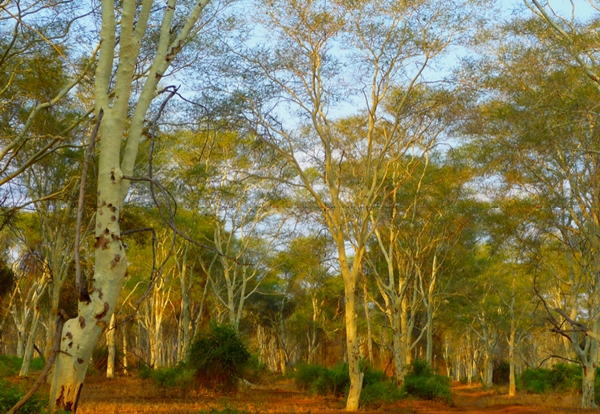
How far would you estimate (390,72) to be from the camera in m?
14.0

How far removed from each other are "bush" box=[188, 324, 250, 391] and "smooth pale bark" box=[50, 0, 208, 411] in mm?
13639

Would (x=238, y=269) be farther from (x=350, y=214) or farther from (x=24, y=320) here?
(x=350, y=214)

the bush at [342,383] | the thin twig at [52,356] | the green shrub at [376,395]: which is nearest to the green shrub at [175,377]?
the bush at [342,383]

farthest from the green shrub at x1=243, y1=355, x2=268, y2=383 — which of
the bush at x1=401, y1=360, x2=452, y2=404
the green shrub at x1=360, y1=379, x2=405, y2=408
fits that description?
the bush at x1=401, y1=360, x2=452, y2=404

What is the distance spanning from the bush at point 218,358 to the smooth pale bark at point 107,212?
13639 millimetres

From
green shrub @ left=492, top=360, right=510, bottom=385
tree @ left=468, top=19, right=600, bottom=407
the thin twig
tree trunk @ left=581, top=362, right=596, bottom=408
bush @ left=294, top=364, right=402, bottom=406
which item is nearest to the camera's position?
the thin twig

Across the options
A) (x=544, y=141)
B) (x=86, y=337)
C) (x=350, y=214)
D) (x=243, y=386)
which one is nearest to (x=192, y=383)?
(x=243, y=386)

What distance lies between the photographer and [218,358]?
1727cm

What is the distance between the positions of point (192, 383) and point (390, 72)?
31.7ft

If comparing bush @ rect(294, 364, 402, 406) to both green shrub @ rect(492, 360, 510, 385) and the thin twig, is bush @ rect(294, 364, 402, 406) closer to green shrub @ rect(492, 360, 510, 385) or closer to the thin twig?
the thin twig

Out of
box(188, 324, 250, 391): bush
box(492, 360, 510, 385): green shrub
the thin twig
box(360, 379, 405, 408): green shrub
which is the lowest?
box(492, 360, 510, 385): green shrub

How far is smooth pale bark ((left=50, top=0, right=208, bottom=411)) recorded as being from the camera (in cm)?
384

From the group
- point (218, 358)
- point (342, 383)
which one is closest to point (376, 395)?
point (342, 383)

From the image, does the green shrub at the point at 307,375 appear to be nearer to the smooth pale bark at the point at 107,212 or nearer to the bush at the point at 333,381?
the bush at the point at 333,381
